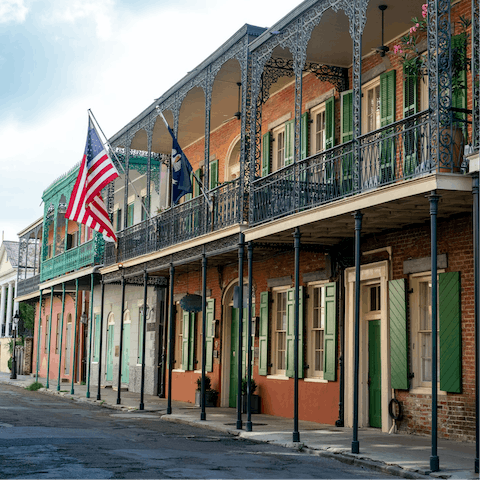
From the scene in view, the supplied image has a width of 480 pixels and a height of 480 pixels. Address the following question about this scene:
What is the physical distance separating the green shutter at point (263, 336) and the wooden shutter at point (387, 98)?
498cm

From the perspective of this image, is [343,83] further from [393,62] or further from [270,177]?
[270,177]

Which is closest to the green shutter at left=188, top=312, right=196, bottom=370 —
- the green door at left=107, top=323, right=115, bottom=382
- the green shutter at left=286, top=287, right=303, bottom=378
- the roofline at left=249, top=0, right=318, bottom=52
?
the green shutter at left=286, top=287, right=303, bottom=378

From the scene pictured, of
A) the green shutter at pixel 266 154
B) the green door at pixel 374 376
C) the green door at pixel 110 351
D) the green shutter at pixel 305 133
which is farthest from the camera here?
the green door at pixel 110 351

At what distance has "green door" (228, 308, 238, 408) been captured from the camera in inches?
706

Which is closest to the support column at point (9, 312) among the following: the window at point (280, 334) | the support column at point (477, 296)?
the window at point (280, 334)

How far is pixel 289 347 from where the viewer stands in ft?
49.8

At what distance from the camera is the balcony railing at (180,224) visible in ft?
47.9

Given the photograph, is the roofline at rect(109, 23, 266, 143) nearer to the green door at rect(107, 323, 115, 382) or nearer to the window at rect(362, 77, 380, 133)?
the window at rect(362, 77, 380, 133)

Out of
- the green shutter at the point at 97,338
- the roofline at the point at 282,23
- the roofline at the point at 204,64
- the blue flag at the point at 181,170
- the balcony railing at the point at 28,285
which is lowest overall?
the green shutter at the point at 97,338

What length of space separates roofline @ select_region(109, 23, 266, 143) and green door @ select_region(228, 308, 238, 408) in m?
5.24

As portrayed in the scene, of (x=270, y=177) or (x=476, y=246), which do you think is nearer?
(x=476, y=246)

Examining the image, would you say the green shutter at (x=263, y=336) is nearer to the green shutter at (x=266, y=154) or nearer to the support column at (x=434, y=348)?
the green shutter at (x=266, y=154)

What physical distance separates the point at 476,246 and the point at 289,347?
7044 mm

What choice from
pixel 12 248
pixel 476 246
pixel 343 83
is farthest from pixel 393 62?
pixel 12 248
